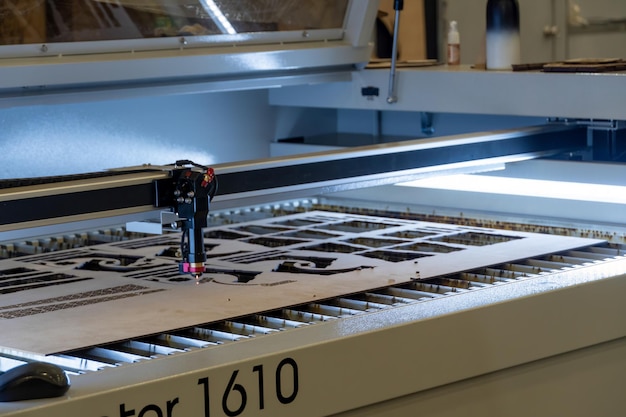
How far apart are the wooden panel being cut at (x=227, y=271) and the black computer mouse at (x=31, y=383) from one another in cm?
24

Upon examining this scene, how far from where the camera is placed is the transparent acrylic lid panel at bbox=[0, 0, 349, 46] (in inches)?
99.0

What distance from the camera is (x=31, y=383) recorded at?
4.76 ft

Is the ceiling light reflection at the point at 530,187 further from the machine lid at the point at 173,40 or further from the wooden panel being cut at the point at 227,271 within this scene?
the machine lid at the point at 173,40

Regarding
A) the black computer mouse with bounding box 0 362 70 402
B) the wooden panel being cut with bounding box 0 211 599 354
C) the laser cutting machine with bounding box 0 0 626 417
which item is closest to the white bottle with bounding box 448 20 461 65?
the laser cutting machine with bounding box 0 0 626 417

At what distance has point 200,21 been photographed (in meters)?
2.84

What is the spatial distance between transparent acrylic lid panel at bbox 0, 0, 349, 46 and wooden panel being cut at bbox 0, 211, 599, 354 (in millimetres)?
485

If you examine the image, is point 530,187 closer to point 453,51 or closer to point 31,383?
point 453,51

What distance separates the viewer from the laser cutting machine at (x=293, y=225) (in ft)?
5.75

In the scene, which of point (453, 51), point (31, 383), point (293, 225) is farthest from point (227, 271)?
point (453, 51)

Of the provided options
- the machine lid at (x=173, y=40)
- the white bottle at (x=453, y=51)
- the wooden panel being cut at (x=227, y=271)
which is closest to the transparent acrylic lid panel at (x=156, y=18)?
the machine lid at (x=173, y=40)

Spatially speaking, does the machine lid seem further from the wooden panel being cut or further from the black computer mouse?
the black computer mouse

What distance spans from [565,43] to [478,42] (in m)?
0.60

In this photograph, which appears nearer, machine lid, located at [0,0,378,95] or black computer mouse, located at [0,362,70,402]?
black computer mouse, located at [0,362,70,402]

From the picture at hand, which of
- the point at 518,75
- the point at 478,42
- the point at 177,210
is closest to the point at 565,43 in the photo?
the point at 478,42
